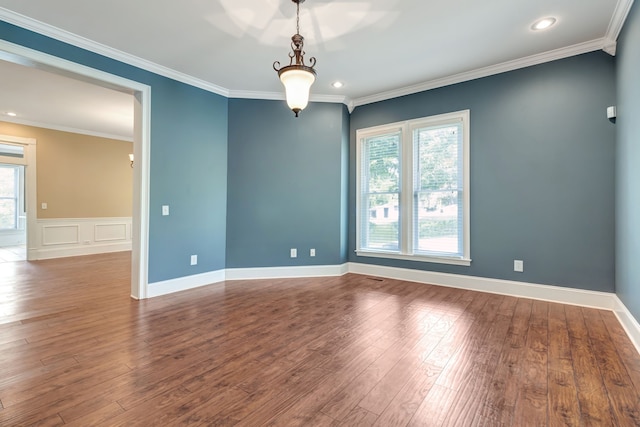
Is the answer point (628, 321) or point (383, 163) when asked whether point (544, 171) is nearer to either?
point (628, 321)

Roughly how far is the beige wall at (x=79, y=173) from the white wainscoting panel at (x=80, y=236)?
16 cm

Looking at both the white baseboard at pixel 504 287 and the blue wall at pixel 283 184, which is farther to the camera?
the blue wall at pixel 283 184

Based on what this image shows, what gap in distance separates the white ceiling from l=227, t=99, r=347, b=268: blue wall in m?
0.57

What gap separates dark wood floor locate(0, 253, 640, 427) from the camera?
1.59 m

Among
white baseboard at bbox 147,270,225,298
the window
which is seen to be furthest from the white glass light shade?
white baseboard at bbox 147,270,225,298

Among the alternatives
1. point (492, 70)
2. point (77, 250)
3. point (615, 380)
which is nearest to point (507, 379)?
point (615, 380)

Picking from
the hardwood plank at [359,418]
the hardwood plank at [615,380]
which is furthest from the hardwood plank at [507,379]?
the hardwood plank at [359,418]

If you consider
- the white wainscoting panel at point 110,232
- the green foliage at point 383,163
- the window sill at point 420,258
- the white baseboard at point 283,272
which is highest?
the green foliage at point 383,163

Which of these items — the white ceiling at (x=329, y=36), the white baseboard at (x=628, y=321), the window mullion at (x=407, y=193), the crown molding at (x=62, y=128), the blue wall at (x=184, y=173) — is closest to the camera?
the white baseboard at (x=628, y=321)

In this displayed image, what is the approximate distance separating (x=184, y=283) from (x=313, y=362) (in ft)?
8.66

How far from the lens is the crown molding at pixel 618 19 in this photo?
2.53 meters

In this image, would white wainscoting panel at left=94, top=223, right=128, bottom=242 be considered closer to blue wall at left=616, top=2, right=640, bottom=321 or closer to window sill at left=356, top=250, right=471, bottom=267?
window sill at left=356, top=250, right=471, bottom=267

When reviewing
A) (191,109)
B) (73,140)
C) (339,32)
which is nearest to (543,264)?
(339,32)

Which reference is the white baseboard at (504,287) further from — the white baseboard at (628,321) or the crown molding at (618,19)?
the crown molding at (618,19)
